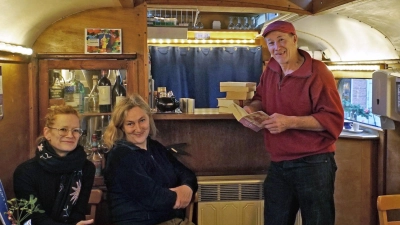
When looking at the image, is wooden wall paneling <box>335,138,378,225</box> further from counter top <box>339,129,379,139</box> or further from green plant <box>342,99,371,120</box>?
green plant <box>342,99,371,120</box>

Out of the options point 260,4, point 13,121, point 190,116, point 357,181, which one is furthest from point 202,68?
point 13,121

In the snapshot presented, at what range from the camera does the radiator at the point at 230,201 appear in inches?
103

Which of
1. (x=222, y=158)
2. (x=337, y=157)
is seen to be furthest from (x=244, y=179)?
(x=337, y=157)

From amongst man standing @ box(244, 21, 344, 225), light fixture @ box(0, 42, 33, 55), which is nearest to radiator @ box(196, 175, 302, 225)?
man standing @ box(244, 21, 344, 225)

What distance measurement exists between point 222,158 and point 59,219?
124 centimetres

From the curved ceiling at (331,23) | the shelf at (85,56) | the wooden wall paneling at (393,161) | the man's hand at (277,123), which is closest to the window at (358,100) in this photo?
the curved ceiling at (331,23)

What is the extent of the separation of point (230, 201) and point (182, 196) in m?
0.60

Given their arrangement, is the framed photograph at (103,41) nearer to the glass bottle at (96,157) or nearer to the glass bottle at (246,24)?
the glass bottle at (96,157)

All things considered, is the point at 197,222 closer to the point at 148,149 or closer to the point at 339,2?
the point at 148,149

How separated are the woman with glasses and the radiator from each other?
0.89m

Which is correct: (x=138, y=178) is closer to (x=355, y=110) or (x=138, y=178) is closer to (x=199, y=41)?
(x=355, y=110)

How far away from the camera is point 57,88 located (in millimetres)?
2547

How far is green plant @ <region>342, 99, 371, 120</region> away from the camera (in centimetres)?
369

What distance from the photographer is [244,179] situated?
104 inches
